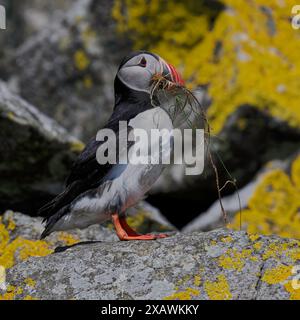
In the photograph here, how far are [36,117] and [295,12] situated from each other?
316cm

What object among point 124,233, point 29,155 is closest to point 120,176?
point 124,233

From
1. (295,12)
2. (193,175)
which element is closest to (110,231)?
(193,175)

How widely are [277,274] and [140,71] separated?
184 cm

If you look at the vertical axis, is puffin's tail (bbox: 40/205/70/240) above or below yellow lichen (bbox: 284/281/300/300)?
above

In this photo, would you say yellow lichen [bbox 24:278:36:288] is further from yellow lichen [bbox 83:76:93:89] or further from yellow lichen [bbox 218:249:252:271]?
yellow lichen [bbox 83:76:93:89]

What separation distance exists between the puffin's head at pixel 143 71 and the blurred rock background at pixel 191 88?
119cm

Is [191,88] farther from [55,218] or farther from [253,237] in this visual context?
[253,237]

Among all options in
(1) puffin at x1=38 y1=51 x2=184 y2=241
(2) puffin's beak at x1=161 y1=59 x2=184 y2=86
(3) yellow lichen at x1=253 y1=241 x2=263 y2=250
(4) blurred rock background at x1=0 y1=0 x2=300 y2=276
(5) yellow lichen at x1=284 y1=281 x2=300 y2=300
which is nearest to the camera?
(5) yellow lichen at x1=284 y1=281 x2=300 y2=300

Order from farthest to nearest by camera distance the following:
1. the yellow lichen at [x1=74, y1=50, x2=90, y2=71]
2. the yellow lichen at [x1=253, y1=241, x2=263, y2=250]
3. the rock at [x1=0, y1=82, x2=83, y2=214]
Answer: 1. the yellow lichen at [x1=74, y1=50, x2=90, y2=71]
2. the rock at [x1=0, y1=82, x2=83, y2=214]
3. the yellow lichen at [x1=253, y1=241, x2=263, y2=250]

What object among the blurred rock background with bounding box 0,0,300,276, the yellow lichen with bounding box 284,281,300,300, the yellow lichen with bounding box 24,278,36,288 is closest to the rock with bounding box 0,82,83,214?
the blurred rock background with bounding box 0,0,300,276

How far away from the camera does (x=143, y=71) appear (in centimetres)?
A: 564

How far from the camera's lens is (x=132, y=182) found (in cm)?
534

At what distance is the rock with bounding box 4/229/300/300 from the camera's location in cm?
456

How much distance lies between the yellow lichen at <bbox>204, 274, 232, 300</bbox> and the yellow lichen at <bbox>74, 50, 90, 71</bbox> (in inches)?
184
